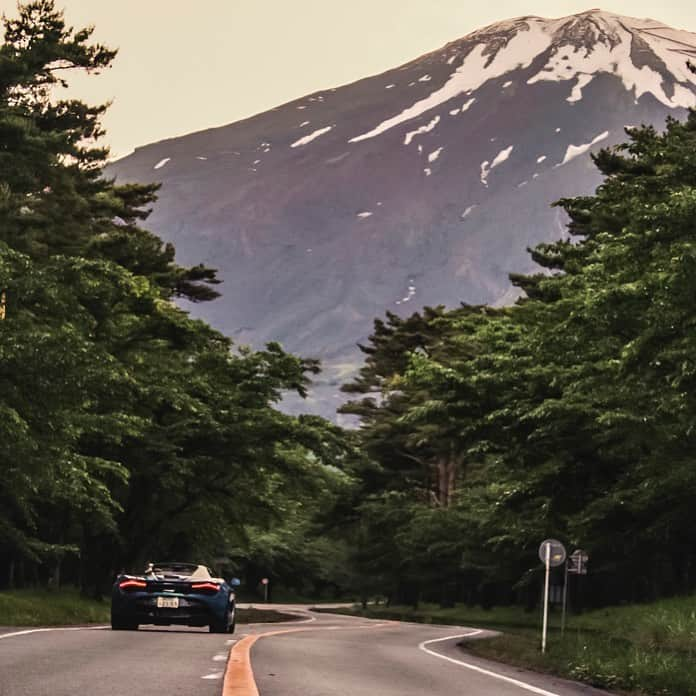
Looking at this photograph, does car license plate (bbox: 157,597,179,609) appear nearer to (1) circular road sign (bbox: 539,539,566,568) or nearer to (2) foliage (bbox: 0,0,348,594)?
(2) foliage (bbox: 0,0,348,594)

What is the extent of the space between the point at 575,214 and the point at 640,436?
1743cm

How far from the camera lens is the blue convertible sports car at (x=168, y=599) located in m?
23.8

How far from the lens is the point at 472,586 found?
8569cm


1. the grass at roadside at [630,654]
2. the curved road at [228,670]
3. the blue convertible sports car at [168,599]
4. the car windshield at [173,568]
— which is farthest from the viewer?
the car windshield at [173,568]

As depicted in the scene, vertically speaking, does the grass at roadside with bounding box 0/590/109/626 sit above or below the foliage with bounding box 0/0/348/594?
below

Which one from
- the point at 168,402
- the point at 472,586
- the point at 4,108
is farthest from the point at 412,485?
the point at 4,108

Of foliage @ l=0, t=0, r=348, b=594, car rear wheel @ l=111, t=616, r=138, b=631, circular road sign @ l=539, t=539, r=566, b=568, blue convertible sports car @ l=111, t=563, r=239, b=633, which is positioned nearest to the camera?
blue convertible sports car @ l=111, t=563, r=239, b=633

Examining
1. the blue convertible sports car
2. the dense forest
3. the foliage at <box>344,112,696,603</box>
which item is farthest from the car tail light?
the foliage at <box>344,112,696,603</box>

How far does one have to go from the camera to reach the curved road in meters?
12.2

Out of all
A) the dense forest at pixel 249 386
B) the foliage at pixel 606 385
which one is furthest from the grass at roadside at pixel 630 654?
the dense forest at pixel 249 386

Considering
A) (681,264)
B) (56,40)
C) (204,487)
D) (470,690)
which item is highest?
(56,40)

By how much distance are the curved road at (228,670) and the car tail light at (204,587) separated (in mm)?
1522

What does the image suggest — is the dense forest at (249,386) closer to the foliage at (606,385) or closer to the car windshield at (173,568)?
the foliage at (606,385)

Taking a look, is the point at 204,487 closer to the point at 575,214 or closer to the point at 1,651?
the point at 575,214
